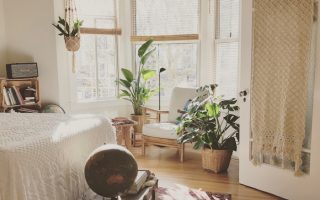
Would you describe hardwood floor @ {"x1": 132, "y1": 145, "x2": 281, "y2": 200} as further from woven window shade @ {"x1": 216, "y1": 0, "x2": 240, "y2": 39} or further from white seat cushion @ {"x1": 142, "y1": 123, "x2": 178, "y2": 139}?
woven window shade @ {"x1": 216, "y1": 0, "x2": 240, "y2": 39}

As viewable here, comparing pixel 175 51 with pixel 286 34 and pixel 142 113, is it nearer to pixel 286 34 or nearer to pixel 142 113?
pixel 142 113

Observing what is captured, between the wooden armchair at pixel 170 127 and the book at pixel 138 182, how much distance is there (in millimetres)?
1640

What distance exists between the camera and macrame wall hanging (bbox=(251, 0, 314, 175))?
2.65 meters

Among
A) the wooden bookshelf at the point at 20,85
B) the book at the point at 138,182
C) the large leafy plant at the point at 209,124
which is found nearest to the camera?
the book at the point at 138,182

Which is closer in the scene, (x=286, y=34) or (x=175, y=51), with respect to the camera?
(x=286, y=34)

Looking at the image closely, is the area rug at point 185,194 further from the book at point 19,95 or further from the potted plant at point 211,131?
the book at point 19,95

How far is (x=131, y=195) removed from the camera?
203 cm

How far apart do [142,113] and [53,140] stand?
102 inches

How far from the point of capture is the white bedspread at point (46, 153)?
64.8 inches

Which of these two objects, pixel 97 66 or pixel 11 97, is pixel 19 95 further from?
pixel 97 66

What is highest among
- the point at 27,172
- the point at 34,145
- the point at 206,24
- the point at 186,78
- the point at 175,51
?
the point at 206,24

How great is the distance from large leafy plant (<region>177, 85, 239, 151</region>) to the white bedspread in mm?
1178

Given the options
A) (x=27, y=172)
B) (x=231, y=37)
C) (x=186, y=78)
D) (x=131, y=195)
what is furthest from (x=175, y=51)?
(x=27, y=172)

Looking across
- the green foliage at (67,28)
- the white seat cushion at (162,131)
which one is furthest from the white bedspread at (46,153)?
the green foliage at (67,28)
